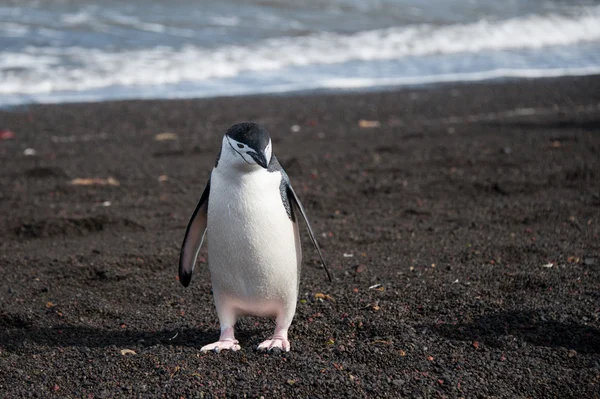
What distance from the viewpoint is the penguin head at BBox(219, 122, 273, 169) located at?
2.89m

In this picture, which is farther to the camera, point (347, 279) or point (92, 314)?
point (347, 279)

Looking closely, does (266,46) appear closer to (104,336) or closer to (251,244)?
(104,336)

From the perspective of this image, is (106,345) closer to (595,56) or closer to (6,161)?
(6,161)

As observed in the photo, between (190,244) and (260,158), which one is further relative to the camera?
(190,244)

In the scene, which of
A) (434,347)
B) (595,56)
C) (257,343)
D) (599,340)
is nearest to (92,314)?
(257,343)

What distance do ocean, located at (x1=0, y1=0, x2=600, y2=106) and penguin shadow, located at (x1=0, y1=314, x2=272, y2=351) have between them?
7.30 m

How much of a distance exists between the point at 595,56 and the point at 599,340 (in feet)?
42.4

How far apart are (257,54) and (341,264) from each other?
10.2 meters

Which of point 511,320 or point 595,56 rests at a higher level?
point 595,56

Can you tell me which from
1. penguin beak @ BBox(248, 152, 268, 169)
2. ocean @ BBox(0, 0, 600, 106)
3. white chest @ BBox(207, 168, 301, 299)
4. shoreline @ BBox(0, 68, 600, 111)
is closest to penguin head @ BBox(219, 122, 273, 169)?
penguin beak @ BBox(248, 152, 268, 169)

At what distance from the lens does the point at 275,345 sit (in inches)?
125

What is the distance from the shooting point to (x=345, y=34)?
661 inches

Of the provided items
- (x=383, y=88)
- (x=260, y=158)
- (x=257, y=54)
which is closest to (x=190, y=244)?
(x=260, y=158)

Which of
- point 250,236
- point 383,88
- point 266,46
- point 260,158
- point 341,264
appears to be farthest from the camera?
point 266,46
